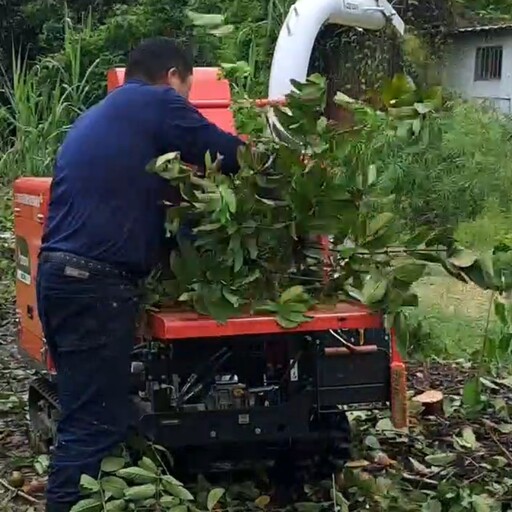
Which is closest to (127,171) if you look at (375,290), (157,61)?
(157,61)

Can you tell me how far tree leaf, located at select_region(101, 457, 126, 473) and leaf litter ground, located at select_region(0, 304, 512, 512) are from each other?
0.81 metres

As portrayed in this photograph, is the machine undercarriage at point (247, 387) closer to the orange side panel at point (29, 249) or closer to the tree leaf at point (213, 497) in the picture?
the tree leaf at point (213, 497)

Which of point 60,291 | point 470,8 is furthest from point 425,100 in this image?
point 470,8

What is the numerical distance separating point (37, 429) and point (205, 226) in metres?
2.11

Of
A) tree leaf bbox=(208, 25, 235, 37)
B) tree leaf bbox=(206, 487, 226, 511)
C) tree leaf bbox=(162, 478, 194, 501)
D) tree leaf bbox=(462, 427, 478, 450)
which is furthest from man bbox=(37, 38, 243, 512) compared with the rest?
tree leaf bbox=(462, 427, 478, 450)

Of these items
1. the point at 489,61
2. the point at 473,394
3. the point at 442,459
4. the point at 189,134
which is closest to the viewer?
the point at 189,134

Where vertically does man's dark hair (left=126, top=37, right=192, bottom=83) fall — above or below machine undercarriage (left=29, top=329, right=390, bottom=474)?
above

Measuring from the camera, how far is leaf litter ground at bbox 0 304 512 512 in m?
4.68

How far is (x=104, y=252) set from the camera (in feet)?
13.7

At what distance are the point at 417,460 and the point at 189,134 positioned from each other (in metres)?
2.16

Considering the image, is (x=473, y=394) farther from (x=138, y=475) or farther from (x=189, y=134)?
(x=189, y=134)

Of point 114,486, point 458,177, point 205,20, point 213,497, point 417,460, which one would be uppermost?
point 205,20

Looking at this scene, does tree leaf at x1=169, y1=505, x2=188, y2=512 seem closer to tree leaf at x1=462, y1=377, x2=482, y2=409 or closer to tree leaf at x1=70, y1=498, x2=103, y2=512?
tree leaf at x1=70, y1=498, x2=103, y2=512

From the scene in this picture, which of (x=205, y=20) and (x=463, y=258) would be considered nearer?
(x=463, y=258)
